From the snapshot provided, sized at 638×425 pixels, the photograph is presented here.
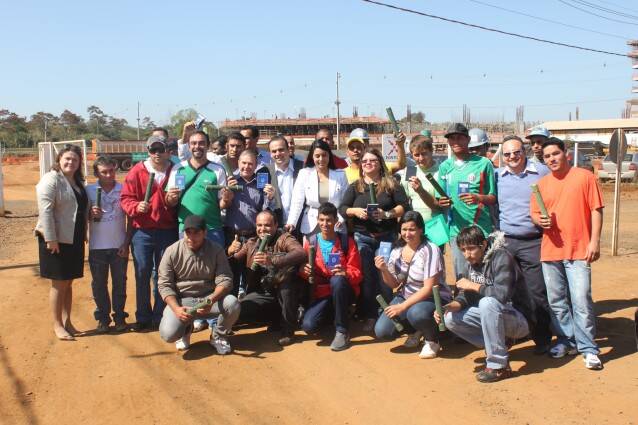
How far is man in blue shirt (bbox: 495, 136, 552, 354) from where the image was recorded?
5.84 m

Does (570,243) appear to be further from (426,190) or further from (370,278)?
(370,278)

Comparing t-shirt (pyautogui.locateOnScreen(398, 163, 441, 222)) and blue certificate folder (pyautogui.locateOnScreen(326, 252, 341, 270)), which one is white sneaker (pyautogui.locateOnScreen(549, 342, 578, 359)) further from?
blue certificate folder (pyautogui.locateOnScreen(326, 252, 341, 270))

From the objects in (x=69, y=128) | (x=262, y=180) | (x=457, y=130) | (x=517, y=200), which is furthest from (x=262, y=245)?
(x=69, y=128)

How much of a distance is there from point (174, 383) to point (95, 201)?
2.22 m

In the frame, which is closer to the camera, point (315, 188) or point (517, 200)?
point (517, 200)

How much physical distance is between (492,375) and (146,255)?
360cm

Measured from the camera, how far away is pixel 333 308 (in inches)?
252

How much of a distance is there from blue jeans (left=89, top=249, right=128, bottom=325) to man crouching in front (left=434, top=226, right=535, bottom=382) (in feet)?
10.8

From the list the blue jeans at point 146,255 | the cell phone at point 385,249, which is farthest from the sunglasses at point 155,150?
the cell phone at point 385,249

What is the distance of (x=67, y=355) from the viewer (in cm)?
607

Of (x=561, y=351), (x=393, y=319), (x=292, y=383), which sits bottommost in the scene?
(x=292, y=383)

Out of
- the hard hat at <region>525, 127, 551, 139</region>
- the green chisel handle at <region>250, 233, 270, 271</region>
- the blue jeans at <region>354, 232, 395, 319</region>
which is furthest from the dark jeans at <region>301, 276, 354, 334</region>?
the hard hat at <region>525, 127, 551, 139</region>

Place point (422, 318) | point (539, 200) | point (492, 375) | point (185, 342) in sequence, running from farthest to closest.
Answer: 1. point (185, 342)
2. point (422, 318)
3. point (539, 200)
4. point (492, 375)

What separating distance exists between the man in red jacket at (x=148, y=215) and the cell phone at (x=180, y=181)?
0.26 ft
